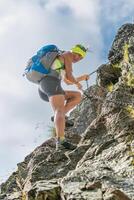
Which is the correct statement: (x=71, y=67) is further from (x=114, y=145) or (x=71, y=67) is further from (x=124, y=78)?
(x=114, y=145)

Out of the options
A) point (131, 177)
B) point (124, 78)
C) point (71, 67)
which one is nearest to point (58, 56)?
point (71, 67)

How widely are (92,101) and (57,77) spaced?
6.09 ft

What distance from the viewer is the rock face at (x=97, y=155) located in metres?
5.92

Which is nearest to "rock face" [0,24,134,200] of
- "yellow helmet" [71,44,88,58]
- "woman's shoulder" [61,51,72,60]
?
"yellow helmet" [71,44,88,58]

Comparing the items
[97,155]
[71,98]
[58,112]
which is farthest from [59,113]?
[97,155]

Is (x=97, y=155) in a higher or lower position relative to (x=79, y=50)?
lower

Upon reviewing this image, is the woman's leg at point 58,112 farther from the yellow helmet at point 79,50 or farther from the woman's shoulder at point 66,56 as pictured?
the yellow helmet at point 79,50

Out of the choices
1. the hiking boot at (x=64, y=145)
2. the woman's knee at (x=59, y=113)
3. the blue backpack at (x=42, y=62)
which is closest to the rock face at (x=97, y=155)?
the hiking boot at (x=64, y=145)

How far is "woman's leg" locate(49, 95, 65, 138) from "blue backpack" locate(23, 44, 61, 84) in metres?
0.51

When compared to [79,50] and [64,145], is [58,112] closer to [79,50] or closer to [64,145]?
[64,145]

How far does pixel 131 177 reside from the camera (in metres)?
6.23

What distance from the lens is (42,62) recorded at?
31.7ft

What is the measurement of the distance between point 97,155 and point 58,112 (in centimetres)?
176

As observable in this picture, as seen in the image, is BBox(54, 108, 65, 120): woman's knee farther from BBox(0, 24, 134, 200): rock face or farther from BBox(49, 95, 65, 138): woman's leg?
BBox(0, 24, 134, 200): rock face
